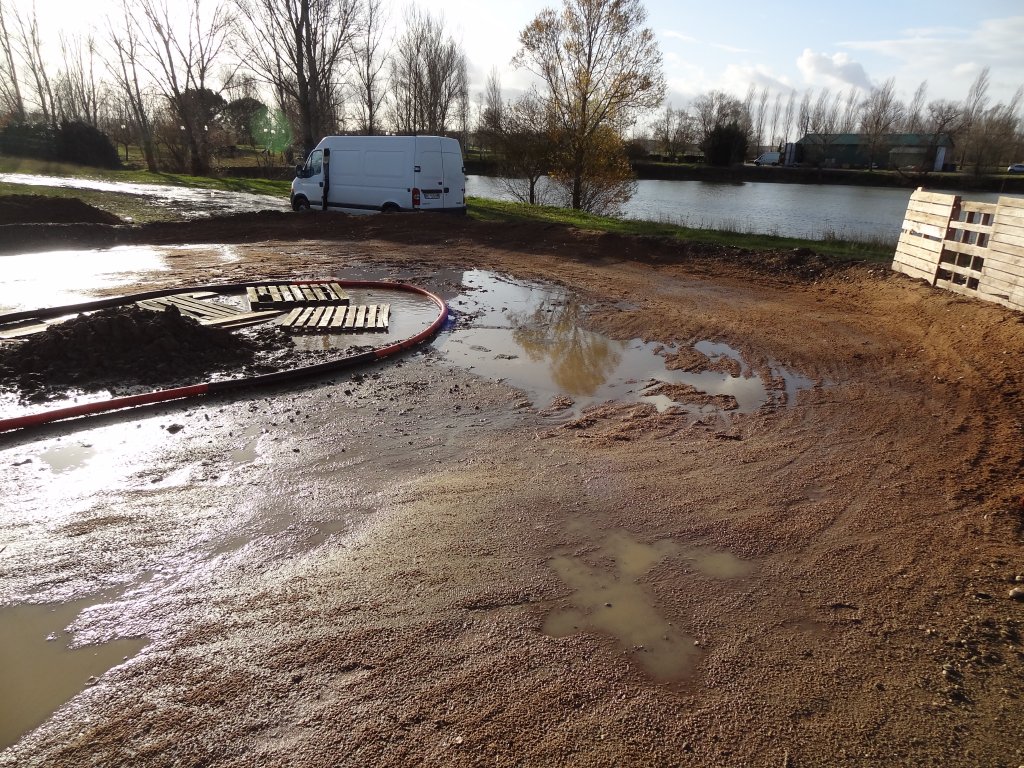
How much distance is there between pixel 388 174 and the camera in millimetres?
16625

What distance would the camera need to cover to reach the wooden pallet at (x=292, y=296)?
9.45 metres

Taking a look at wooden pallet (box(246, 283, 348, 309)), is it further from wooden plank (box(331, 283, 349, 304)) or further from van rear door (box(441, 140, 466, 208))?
van rear door (box(441, 140, 466, 208))

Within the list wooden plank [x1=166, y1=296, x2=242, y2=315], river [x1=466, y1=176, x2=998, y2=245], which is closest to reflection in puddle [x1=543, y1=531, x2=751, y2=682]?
wooden plank [x1=166, y1=296, x2=242, y2=315]

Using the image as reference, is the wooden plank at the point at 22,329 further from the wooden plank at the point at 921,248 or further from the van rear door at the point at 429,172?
the wooden plank at the point at 921,248

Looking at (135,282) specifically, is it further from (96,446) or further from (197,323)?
(96,446)

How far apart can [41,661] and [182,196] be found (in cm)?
2702

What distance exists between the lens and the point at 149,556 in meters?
3.69

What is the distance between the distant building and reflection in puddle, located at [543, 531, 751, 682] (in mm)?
65984

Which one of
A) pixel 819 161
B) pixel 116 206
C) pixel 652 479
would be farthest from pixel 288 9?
pixel 819 161

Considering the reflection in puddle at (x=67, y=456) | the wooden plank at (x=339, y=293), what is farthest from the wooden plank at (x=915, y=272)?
the reflection in puddle at (x=67, y=456)

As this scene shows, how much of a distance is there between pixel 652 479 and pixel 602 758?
2.49 meters

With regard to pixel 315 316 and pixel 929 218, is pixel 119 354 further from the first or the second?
pixel 929 218

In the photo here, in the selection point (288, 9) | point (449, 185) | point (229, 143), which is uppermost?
point (288, 9)

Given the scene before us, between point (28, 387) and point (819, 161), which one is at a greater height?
point (819, 161)
